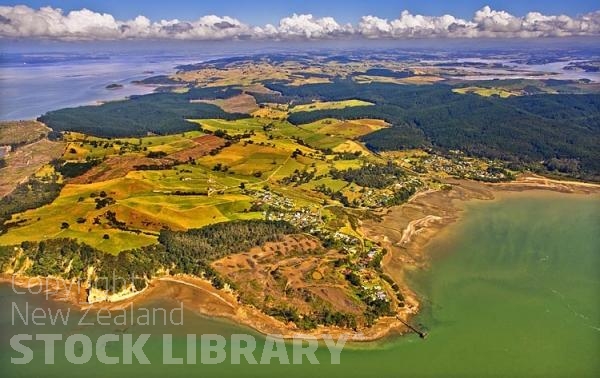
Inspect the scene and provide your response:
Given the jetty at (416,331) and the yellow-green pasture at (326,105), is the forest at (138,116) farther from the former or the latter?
the jetty at (416,331)

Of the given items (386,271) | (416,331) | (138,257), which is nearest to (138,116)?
(138,257)

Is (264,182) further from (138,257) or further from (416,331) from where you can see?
(416,331)

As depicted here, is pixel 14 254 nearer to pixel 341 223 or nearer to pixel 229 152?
pixel 341 223

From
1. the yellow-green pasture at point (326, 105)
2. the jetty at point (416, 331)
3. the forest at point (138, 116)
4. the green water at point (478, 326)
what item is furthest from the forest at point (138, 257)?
the yellow-green pasture at point (326, 105)

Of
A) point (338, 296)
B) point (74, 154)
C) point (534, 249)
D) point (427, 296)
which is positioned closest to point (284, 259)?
point (338, 296)

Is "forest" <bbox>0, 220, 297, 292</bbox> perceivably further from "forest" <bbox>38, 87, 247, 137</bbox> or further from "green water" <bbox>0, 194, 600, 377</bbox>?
"forest" <bbox>38, 87, 247, 137</bbox>
